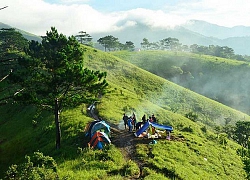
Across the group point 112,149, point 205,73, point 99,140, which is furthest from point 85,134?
point 205,73

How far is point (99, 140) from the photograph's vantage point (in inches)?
1110

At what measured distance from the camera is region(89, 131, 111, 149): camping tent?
91.7ft

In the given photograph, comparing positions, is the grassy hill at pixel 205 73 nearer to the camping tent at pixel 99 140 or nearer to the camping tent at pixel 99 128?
the camping tent at pixel 99 128

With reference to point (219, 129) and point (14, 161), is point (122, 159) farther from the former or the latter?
point (219, 129)

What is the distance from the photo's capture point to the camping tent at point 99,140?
28.0 m

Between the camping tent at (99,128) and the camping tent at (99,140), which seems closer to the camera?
the camping tent at (99,140)

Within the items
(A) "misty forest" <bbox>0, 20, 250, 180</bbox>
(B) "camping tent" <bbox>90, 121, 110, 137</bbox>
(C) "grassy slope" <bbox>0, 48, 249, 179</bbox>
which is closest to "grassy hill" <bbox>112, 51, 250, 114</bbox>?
(A) "misty forest" <bbox>0, 20, 250, 180</bbox>

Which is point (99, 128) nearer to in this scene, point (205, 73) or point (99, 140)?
point (99, 140)

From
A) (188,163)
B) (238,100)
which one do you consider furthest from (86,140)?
(238,100)

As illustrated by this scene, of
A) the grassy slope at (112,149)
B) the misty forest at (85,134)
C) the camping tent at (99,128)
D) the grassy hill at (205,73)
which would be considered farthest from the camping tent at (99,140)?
the grassy hill at (205,73)

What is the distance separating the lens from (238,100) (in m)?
118

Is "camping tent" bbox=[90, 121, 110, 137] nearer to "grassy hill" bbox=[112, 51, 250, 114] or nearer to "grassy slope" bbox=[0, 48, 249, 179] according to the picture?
"grassy slope" bbox=[0, 48, 249, 179]

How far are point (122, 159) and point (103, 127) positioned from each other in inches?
225

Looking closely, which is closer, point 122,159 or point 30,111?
point 122,159
